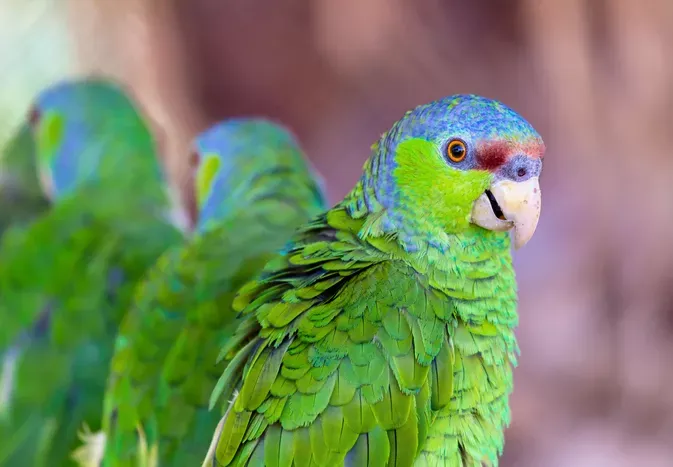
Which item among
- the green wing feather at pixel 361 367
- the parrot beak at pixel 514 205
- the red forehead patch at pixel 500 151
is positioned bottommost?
the green wing feather at pixel 361 367

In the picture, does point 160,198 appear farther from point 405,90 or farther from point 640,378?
point 640,378

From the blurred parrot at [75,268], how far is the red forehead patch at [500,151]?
3.03 ft

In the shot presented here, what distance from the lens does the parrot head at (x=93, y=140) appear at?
1869 mm

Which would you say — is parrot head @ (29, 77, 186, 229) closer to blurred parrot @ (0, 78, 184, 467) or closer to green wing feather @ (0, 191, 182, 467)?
blurred parrot @ (0, 78, 184, 467)

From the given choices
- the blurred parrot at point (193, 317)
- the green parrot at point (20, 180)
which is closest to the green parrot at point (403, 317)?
the blurred parrot at point (193, 317)

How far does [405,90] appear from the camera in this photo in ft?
6.54

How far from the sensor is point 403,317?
0.83 m

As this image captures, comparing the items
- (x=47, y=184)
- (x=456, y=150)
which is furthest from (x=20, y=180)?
(x=456, y=150)

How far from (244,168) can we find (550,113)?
796mm

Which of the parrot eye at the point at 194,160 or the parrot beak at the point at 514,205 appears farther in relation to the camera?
the parrot eye at the point at 194,160

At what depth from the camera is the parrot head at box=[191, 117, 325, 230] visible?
5.01ft

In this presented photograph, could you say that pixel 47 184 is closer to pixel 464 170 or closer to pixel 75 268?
pixel 75 268

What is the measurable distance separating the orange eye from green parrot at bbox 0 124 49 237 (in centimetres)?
159

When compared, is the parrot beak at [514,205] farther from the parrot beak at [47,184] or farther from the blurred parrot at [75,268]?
the parrot beak at [47,184]
